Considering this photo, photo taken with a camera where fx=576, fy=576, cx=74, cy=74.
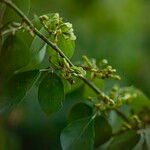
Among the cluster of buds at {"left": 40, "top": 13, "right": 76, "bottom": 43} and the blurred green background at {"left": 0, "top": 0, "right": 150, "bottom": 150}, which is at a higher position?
the cluster of buds at {"left": 40, "top": 13, "right": 76, "bottom": 43}

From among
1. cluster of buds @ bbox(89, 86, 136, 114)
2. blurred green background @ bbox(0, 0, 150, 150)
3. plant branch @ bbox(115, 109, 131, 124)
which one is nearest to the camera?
cluster of buds @ bbox(89, 86, 136, 114)

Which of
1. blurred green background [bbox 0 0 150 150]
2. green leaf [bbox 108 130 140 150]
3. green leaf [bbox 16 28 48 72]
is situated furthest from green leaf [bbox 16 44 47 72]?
blurred green background [bbox 0 0 150 150]

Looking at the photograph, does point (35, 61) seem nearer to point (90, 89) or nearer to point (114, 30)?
point (90, 89)

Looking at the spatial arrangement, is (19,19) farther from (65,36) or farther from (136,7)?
(136,7)

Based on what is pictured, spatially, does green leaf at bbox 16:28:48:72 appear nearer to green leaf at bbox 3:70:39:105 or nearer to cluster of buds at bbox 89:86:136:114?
green leaf at bbox 3:70:39:105

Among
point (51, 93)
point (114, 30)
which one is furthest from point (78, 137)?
point (114, 30)

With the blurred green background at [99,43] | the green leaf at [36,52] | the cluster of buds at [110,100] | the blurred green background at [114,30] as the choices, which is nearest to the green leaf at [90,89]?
the cluster of buds at [110,100]
